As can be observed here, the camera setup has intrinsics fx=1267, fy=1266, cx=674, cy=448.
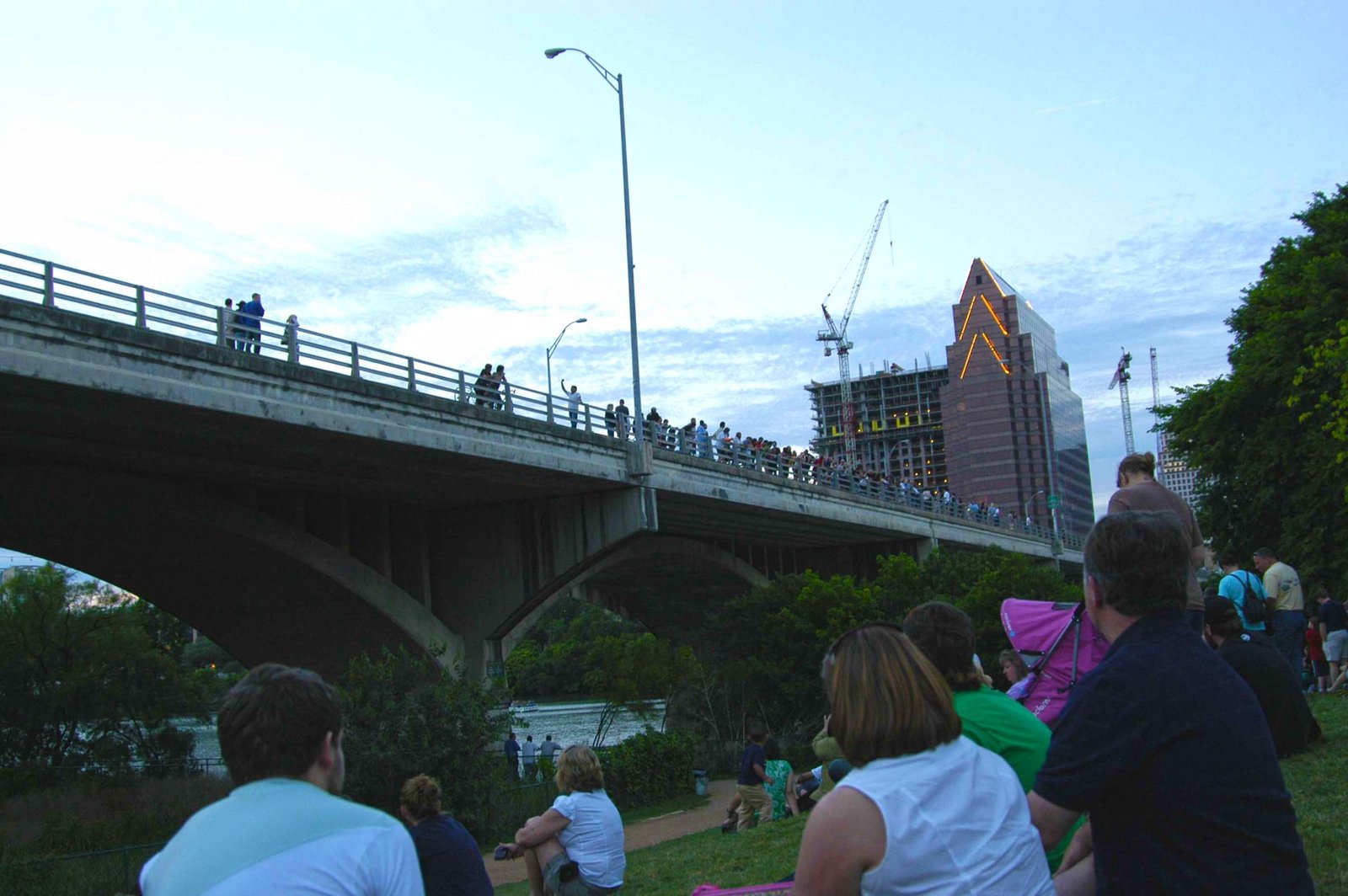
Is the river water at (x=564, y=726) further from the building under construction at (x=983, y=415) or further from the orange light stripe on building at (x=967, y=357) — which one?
the orange light stripe on building at (x=967, y=357)

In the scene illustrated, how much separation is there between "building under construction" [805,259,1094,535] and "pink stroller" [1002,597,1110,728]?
154 metres

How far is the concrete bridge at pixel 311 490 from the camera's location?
63.1 feet

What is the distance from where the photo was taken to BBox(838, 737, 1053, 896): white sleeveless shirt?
292 cm

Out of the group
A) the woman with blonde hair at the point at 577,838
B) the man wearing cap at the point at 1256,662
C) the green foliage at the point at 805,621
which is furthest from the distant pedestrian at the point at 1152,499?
the green foliage at the point at 805,621

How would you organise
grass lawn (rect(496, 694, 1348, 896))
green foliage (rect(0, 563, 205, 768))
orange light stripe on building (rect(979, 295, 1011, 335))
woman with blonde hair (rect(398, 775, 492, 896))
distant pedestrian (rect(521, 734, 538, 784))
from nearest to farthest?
woman with blonde hair (rect(398, 775, 492, 896)) → grass lawn (rect(496, 694, 1348, 896)) → distant pedestrian (rect(521, 734, 538, 784)) → green foliage (rect(0, 563, 205, 768)) → orange light stripe on building (rect(979, 295, 1011, 335))

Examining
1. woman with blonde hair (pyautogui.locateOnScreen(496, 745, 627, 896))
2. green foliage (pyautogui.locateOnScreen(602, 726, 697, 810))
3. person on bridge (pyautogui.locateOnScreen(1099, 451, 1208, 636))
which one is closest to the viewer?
person on bridge (pyautogui.locateOnScreen(1099, 451, 1208, 636))

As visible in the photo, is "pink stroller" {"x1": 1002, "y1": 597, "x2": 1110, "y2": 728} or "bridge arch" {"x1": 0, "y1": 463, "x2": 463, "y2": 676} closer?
"pink stroller" {"x1": 1002, "y1": 597, "x2": 1110, "y2": 728}

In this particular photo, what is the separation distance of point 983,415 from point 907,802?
172615 mm

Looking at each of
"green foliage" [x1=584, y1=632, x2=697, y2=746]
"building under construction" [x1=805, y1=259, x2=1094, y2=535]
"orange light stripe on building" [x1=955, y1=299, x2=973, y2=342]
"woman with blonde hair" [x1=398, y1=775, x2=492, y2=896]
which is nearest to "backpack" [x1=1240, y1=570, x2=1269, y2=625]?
"woman with blonde hair" [x1=398, y1=775, x2=492, y2=896]

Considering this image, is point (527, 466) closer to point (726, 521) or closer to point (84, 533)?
point (84, 533)

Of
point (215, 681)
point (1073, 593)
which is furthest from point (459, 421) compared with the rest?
point (215, 681)

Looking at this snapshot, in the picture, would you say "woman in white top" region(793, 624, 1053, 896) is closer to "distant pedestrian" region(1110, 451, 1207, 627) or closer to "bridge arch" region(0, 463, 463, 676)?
"distant pedestrian" region(1110, 451, 1207, 627)

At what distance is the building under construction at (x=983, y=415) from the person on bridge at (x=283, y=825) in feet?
515

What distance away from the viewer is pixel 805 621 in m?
37.0
